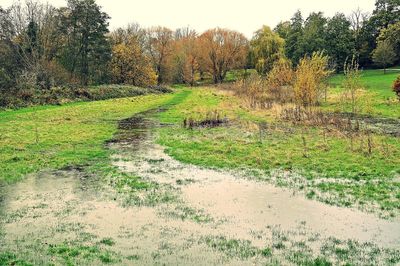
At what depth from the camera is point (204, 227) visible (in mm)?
11758

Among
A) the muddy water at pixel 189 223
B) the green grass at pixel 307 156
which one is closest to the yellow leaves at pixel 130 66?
the green grass at pixel 307 156

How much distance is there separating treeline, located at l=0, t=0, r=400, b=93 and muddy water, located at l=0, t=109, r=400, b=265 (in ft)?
110

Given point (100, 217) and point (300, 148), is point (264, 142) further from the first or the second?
point (100, 217)

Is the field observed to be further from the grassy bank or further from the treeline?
the treeline

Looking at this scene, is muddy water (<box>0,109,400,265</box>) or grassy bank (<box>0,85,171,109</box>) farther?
grassy bank (<box>0,85,171,109</box>)

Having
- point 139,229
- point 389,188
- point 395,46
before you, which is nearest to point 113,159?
point 139,229

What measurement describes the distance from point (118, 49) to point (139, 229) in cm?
6577

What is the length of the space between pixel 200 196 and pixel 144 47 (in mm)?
85616

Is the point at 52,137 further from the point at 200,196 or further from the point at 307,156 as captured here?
the point at 307,156

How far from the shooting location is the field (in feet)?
33.2

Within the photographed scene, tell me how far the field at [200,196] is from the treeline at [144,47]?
2614 centimetres

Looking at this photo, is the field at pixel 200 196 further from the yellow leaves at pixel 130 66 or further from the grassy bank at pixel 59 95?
the yellow leaves at pixel 130 66

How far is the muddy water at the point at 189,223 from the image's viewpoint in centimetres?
1002

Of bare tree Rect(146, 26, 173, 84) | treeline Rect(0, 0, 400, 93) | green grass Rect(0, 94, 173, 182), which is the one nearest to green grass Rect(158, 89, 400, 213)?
green grass Rect(0, 94, 173, 182)
